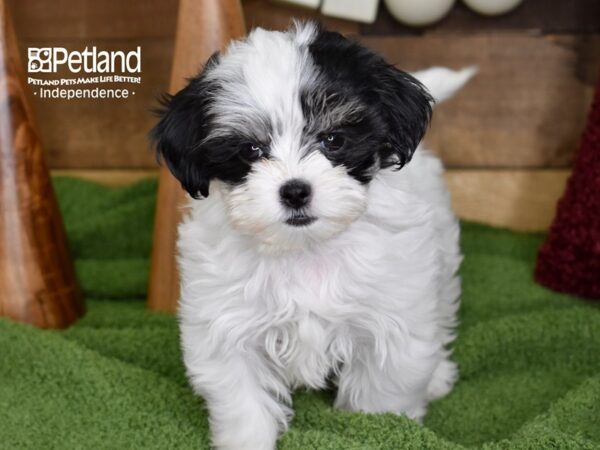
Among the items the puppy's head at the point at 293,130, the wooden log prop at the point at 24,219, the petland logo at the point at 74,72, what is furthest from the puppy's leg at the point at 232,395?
the petland logo at the point at 74,72

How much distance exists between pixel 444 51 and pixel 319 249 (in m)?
1.30

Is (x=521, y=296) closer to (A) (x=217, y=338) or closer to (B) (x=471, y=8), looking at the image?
(B) (x=471, y=8)

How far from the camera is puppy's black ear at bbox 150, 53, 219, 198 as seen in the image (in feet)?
5.25

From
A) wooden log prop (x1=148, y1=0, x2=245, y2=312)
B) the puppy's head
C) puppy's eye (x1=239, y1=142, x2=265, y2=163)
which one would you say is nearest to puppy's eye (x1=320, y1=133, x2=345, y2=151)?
the puppy's head

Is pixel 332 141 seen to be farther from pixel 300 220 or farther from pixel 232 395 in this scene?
pixel 232 395

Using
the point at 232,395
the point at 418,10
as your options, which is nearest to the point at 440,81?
the point at 418,10

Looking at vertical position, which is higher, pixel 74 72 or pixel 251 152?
pixel 251 152

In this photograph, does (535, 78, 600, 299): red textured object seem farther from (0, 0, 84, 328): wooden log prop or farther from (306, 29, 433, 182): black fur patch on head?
(0, 0, 84, 328): wooden log prop

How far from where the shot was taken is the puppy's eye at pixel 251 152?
61.3 inches

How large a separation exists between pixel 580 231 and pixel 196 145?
125 centimetres

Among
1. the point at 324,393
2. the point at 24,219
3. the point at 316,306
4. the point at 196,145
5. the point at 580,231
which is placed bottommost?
the point at 324,393

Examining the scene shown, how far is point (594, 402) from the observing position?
1.90 m

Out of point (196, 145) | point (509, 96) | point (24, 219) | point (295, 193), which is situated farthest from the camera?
point (509, 96)

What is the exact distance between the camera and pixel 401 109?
1.61m
